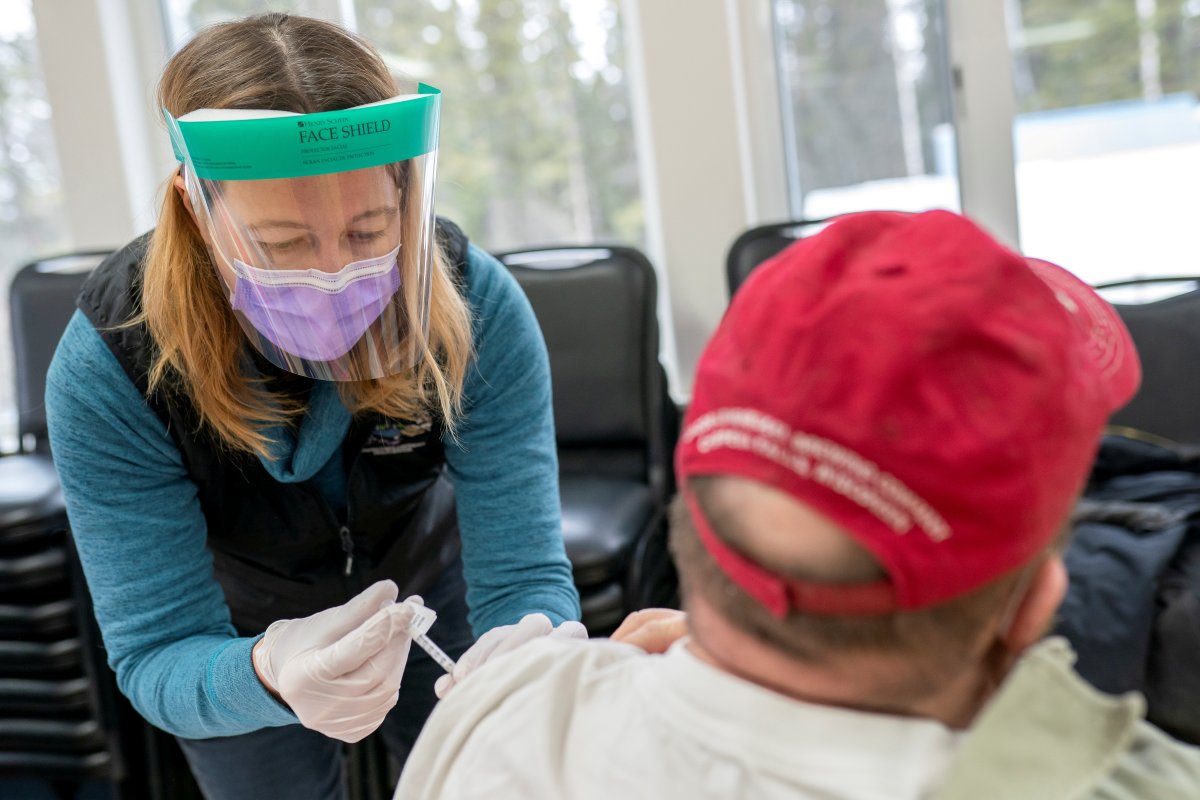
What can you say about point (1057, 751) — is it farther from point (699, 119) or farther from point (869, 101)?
point (869, 101)

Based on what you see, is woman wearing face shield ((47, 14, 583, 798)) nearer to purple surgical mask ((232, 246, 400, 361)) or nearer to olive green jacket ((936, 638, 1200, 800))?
purple surgical mask ((232, 246, 400, 361))

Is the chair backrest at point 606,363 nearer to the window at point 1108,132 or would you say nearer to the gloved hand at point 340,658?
the window at point 1108,132

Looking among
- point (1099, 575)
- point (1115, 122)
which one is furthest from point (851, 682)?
point (1115, 122)

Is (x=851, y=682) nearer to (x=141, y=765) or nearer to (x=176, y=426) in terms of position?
(x=176, y=426)

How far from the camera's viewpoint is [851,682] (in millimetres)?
604

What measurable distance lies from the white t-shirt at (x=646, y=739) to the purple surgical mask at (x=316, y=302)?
0.43 meters

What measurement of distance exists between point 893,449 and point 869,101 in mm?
2228

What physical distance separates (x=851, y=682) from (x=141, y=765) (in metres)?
1.84

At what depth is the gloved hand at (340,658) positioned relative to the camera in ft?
3.51

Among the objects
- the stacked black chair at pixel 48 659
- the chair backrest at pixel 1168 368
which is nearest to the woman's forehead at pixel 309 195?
the stacked black chair at pixel 48 659

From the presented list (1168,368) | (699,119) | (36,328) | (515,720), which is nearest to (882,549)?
(515,720)

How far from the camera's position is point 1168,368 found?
202cm

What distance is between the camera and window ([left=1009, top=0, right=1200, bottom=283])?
7.88 ft

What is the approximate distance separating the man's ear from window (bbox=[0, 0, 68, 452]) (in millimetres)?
3123
